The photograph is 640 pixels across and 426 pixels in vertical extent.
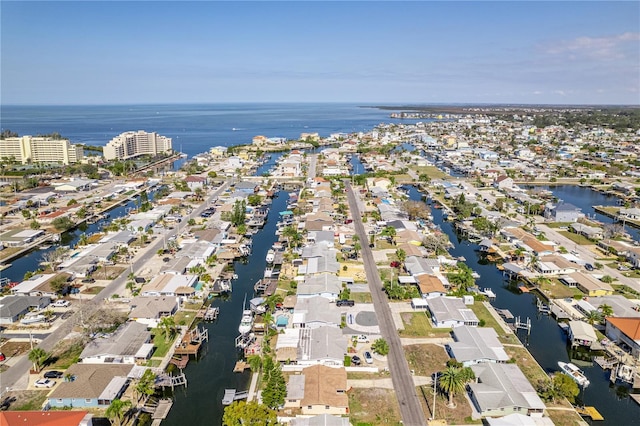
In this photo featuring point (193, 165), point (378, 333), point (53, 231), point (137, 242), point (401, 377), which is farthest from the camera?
point (193, 165)

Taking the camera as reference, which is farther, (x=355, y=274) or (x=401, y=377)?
(x=355, y=274)

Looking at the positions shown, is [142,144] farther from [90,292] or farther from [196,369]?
[196,369]

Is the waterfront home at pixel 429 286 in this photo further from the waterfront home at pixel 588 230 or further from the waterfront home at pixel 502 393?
the waterfront home at pixel 588 230

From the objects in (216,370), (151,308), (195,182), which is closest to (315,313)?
(216,370)

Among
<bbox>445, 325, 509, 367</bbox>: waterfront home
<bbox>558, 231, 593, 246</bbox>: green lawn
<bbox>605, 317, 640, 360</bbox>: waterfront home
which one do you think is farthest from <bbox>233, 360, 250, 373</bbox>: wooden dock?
<bbox>558, 231, 593, 246</bbox>: green lawn

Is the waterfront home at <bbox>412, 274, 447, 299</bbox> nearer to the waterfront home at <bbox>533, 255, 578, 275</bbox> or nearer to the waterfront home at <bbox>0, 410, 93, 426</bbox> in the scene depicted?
the waterfront home at <bbox>533, 255, 578, 275</bbox>

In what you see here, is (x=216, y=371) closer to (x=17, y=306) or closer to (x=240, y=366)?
(x=240, y=366)

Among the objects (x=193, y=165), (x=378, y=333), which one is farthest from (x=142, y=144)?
(x=378, y=333)
